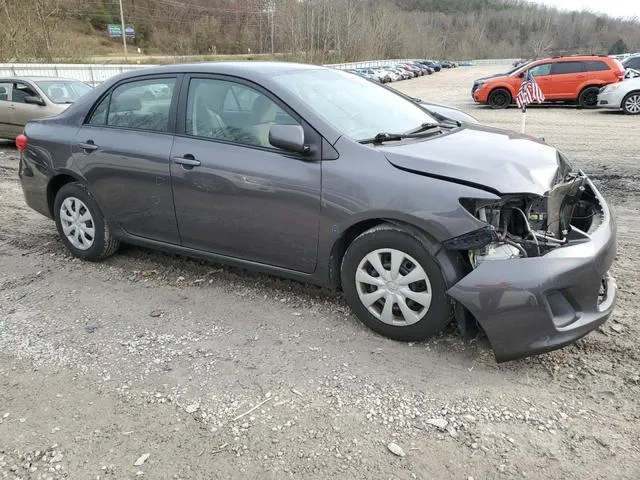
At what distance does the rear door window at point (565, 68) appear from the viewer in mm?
18186

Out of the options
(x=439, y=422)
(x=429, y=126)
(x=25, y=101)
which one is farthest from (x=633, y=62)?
(x=439, y=422)

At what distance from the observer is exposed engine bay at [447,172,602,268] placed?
294 cm

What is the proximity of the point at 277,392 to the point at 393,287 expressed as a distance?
0.91 metres

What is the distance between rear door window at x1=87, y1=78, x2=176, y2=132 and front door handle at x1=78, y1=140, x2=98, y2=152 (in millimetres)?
185

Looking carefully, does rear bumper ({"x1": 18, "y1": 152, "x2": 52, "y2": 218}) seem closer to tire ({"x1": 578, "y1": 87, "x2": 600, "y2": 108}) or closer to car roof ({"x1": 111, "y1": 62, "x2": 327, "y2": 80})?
car roof ({"x1": 111, "y1": 62, "x2": 327, "y2": 80})

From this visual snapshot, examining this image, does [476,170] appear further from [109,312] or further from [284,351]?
[109,312]

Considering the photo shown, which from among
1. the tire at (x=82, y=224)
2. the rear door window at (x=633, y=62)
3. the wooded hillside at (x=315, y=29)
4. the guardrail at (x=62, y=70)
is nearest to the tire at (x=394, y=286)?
the tire at (x=82, y=224)

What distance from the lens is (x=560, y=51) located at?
393 feet

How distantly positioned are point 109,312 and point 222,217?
1.08 meters

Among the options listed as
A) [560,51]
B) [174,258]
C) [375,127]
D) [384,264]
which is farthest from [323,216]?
[560,51]

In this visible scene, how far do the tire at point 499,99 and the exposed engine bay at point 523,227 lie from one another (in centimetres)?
1761

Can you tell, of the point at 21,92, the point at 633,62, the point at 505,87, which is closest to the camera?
the point at 21,92

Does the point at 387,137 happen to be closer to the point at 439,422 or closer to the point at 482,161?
the point at 482,161

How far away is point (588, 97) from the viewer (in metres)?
18.2
